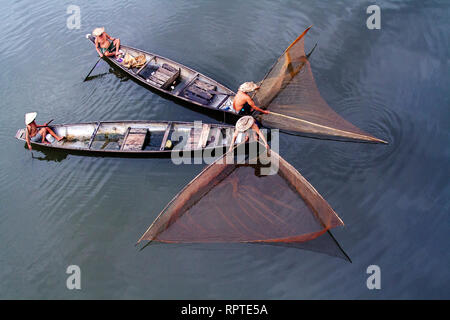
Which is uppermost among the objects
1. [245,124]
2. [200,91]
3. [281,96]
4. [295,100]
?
[200,91]

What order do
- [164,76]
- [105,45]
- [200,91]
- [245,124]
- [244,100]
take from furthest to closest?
[105,45] → [164,76] → [200,91] → [244,100] → [245,124]

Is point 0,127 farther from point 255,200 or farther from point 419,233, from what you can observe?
point 419,233

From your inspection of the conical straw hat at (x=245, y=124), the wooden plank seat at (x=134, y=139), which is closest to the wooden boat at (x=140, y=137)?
the wooden plank seat at (x=134, y=139)

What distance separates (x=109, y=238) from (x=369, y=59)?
40.1ft

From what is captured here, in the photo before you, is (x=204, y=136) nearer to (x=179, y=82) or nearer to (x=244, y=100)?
(x=244, y=100)

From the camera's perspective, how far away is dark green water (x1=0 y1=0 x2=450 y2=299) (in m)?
8.42

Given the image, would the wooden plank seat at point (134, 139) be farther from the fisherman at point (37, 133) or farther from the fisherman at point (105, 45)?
the fisherman at point (105, 45)

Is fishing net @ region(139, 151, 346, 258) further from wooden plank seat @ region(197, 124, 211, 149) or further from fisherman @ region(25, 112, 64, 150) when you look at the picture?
fisherman @ region(25, 112, 64, 150)

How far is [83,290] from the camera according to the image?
8570 mm

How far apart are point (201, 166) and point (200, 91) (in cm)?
321

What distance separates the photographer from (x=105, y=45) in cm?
1398

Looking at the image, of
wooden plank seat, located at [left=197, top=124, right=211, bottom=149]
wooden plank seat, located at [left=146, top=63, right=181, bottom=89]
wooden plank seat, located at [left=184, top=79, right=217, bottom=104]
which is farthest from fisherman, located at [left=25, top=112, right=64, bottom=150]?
wooden plank seat, located at [left=197, top=124, right=211, bottom=149]

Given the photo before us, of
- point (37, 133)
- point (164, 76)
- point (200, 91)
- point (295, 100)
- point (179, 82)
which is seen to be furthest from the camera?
point (179, 82)

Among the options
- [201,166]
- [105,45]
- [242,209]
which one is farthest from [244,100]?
[105,45]
